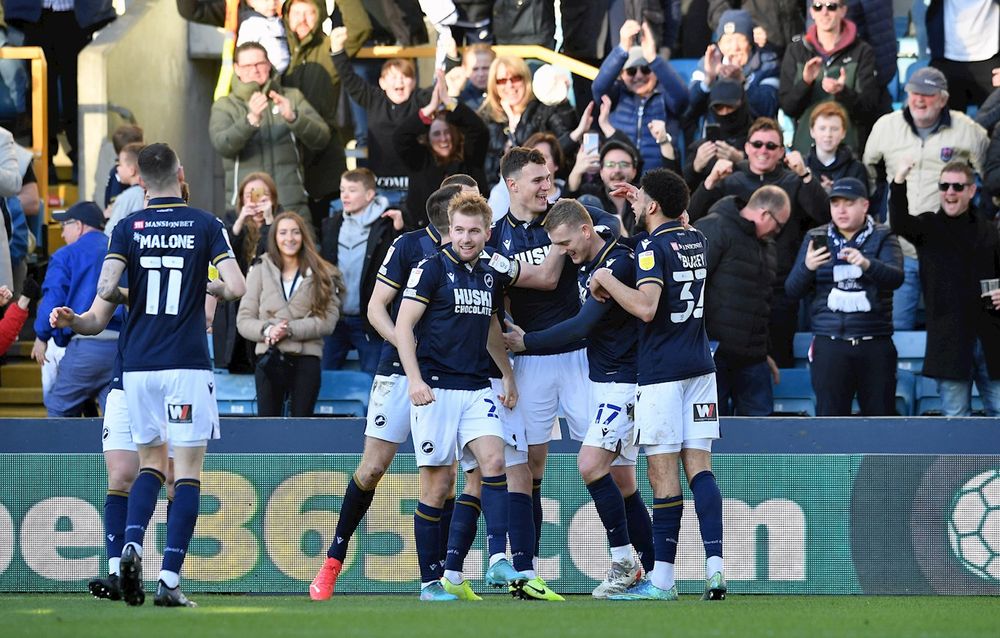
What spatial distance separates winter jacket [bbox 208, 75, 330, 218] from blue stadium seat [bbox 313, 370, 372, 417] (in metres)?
1.96

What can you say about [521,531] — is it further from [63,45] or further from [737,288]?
[63,45]

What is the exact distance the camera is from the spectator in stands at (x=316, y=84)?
47.3 feet

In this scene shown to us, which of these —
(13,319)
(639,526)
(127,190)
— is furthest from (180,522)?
(127,190)

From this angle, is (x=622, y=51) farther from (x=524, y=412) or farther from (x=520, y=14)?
(x=524, y=412)

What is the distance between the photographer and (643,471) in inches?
404

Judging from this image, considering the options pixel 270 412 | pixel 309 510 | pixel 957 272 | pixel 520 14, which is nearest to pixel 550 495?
pixel 309 510

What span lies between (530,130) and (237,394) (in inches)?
125

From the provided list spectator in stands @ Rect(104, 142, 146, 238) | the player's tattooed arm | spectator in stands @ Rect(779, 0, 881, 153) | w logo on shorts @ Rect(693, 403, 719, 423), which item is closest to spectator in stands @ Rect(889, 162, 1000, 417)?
spectator in stands @ Rect(779, 0, 881, 153)

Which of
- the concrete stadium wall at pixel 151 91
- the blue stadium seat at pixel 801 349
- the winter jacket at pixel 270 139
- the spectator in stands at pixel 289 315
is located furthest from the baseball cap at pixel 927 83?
the concrete stadium wall at pixel 151 91

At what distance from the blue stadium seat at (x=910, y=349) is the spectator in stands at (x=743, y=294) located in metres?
1.56

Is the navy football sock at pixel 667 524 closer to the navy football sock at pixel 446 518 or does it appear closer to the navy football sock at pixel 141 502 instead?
the navy football sock at pixel 446 518

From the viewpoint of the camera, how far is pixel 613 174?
1167 centimetres

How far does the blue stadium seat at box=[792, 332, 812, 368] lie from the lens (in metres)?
12.6

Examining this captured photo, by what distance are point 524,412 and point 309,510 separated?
6.05 ft
